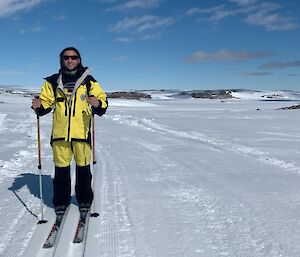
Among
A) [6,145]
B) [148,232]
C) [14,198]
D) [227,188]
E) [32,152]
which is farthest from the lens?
[6,145]

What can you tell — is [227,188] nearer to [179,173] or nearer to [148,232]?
[179,173]

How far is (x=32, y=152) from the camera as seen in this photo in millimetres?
10867

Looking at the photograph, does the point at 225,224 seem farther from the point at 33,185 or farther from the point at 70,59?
the point at 33,185

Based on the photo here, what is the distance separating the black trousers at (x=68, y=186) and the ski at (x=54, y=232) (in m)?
0.19

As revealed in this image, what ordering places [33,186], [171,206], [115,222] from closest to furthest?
[115,222], [171,206], [33,186]

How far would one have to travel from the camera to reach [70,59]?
4.65 metres

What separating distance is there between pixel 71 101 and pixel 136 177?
3177 millimetres

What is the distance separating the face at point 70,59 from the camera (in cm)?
464

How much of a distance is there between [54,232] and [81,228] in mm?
307

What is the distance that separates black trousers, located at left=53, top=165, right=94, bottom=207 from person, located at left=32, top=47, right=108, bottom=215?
3.2 inches

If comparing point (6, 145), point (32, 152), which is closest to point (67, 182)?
point (32, 152)

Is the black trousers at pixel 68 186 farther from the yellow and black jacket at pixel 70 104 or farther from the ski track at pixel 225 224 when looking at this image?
the ski track at pixel 225 224

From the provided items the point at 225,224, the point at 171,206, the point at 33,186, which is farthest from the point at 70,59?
the point at 33,186

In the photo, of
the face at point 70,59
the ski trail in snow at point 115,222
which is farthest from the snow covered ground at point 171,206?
the face at point 70,59
